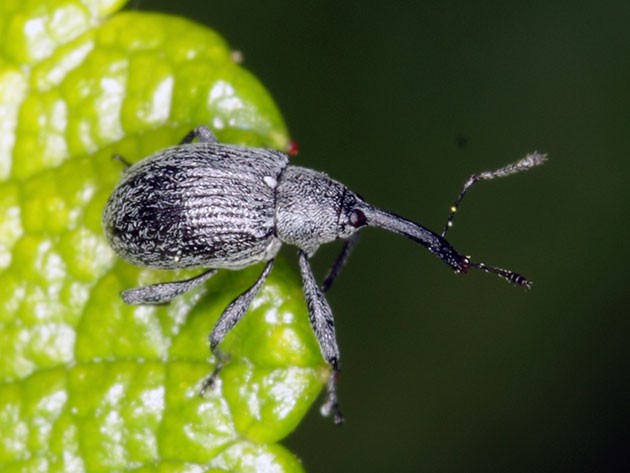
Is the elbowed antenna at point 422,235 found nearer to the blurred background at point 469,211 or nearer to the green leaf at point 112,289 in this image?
the green leaf at point 112,289

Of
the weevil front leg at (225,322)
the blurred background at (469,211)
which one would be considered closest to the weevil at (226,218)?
the weevil front leg at (225,322)

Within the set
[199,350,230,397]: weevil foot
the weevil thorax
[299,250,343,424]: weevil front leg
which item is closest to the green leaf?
[199,350,230,397]: weevil foot

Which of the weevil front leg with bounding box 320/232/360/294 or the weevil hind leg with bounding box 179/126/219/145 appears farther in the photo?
the weevil front leg with bounding box 320/232/360/294

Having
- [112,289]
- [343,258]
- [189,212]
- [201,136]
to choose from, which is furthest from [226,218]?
[343,258]

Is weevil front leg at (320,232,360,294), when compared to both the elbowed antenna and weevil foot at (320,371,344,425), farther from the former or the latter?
weevil foot at (320,371,344,425)

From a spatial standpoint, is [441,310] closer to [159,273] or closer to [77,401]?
[159,273]

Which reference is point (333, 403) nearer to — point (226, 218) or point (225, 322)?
point (225, 322)

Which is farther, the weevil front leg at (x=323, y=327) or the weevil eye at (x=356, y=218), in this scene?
the weevil eye at (x=356, y=218)
